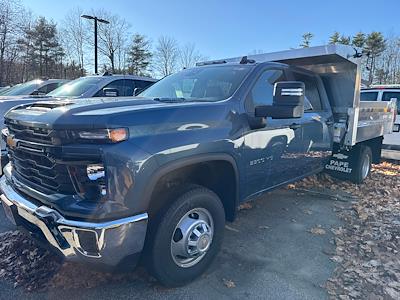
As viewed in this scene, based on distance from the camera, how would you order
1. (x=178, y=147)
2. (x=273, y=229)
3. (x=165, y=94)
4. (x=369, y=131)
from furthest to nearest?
(x=369, y=131) < (x=273, y=229) < (x=165, y=94) < (x=178, y=147)

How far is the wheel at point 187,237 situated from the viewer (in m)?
2.53

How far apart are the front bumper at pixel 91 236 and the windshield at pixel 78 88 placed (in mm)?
5073

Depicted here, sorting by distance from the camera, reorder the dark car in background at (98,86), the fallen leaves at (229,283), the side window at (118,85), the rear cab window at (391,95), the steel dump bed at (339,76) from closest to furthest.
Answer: the fallen leaves at (229,283) < the steel dump bed at (339,76) < the dark car in background at (98,86) < the side window at (118,85) < the rear cab window at (391,95)

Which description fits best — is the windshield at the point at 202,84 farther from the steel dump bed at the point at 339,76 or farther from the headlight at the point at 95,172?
the headlight at the point at 95,172

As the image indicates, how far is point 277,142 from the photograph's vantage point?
12.0 ft

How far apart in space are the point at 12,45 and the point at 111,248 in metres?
36.4

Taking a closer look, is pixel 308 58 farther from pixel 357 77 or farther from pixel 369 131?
pixel 369 131

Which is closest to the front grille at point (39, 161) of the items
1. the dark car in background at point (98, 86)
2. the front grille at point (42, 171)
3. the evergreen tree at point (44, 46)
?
the front grille at point (42, 171)

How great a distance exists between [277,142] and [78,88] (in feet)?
17.0

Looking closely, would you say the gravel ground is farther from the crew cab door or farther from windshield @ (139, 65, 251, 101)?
windshield @ (139, 65, 251, 101)

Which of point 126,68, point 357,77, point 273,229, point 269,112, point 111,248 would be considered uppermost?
point 126,68

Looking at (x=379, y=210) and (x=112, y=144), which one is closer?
(x=112, y=144)

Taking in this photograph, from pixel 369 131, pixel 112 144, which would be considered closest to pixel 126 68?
pixel 369 131

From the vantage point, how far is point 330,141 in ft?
16.3
